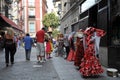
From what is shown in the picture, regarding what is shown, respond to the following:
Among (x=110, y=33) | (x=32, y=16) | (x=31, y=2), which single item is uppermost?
(x=31, y=2)

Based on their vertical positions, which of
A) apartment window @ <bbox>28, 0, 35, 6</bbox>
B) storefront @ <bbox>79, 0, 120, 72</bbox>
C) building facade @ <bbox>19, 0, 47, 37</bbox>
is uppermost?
apartment window @ <bbox>28, 0, 35, 6</bbox>

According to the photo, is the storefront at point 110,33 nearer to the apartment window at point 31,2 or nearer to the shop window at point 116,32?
the shop window at point 116,32

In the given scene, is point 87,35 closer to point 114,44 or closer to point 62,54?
point 114,44

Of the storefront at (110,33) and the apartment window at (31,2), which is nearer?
the storefront at (110,33)

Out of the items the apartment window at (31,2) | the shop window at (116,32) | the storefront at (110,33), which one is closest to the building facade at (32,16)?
the apartment window at (31,2)

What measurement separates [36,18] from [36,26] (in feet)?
6.92

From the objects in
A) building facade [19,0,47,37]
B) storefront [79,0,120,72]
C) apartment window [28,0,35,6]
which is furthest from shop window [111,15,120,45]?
apartment window [28,0,35,6]

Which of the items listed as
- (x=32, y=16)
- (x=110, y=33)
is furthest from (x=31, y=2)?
(x=110, y=33)

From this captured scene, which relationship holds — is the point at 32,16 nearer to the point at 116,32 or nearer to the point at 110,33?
the point at 110,33

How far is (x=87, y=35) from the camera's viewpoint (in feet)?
44.2

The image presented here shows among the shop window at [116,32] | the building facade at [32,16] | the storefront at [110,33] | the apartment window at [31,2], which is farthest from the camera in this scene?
the apartment window at [31,2]

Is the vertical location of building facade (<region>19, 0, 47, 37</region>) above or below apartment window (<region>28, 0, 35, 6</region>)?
below

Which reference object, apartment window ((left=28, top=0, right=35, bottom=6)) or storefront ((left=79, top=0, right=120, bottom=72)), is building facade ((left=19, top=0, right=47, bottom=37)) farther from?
storefront ((left=79, top=0, right=120, bottom=72))

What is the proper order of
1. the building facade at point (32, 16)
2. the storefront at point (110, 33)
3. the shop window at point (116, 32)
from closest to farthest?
the storefront at point (110, 33) < the shop window at point (116, 32) < the building facade at point (32, 16)
